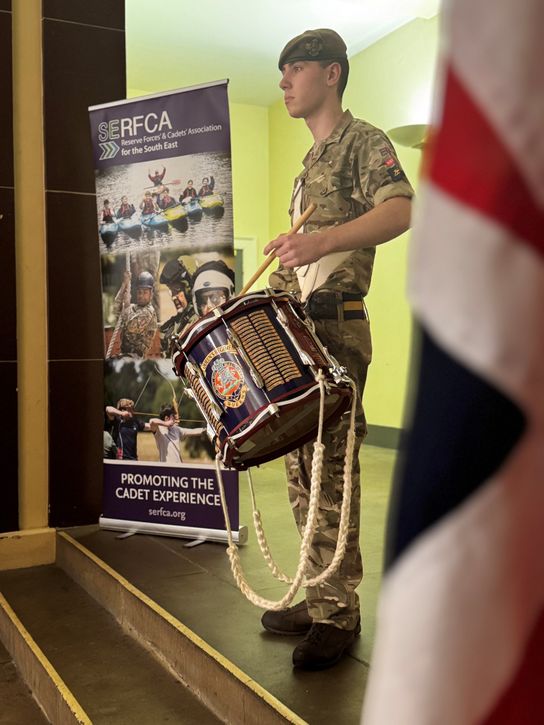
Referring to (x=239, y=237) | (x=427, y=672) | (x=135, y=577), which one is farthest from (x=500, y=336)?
(x=239, y=237)

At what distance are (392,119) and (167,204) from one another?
4048 mm

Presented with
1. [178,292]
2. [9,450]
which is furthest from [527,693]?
[9,450]

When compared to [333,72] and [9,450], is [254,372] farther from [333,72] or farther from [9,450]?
[9,450]

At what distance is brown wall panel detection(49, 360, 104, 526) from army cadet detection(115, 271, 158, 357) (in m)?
0.35

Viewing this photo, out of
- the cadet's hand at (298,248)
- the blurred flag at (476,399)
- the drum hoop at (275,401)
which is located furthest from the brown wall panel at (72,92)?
the blurred flag at (476,399)

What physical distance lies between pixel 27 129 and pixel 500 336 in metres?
3.46

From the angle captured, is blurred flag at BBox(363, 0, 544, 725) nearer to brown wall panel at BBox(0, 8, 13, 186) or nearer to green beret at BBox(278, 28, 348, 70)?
green beret at BBox(278, 28, 348, 70)

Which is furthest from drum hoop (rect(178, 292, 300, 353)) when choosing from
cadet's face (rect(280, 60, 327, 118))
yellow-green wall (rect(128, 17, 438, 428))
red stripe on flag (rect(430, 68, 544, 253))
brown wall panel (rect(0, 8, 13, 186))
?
yellow-green wall (rect(128, 17, 438, 428))

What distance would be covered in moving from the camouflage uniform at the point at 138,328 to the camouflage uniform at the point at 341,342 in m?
1.34

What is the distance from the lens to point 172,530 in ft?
10.8

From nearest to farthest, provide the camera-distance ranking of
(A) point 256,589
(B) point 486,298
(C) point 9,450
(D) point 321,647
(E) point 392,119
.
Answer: (B) point 486,298, (D) point 321,647, (A) point 256,589, (C) point 9,450, (E) point 392,119

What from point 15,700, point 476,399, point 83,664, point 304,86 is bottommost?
point 15,700

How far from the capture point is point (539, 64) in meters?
0.38

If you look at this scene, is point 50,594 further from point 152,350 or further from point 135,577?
point 152,350
